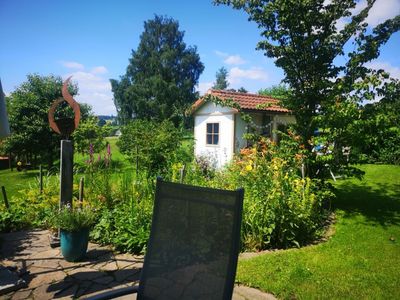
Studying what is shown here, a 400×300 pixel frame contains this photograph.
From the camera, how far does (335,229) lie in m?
5.36

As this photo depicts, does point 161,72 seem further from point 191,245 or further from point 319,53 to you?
Result: point 191,245

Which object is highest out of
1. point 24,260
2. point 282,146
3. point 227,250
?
point 282,146

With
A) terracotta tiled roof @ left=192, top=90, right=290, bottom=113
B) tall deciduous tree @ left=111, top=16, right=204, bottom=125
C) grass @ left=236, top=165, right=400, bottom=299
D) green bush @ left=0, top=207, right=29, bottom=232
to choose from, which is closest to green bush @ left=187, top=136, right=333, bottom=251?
grass @ left=236, top=165, right=400, bottom=299

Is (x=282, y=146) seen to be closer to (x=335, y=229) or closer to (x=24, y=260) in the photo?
(x=335, y=229)

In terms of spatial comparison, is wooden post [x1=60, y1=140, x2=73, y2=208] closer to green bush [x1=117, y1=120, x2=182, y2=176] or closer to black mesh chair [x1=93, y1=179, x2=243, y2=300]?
green bush [x1=117, y1=120, x2=182, y2=176]

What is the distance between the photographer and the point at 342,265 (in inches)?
153

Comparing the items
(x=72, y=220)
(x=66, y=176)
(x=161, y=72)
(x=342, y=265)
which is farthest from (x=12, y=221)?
(x=161, y=72)

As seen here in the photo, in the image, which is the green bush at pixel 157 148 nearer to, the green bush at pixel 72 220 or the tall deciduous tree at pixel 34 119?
the green bush at pixel 72 220

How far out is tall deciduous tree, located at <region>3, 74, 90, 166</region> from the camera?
46.5 feet

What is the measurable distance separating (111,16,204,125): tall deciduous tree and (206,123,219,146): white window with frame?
653 inches

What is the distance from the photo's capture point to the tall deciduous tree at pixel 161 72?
32.1 metres

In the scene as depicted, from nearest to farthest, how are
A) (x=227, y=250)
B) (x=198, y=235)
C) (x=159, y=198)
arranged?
(x=227, y=250) → (x=198, y=235) → (x=159, y=198)

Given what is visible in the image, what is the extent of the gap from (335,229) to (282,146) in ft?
6.75

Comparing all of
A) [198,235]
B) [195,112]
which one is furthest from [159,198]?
[195,112]
